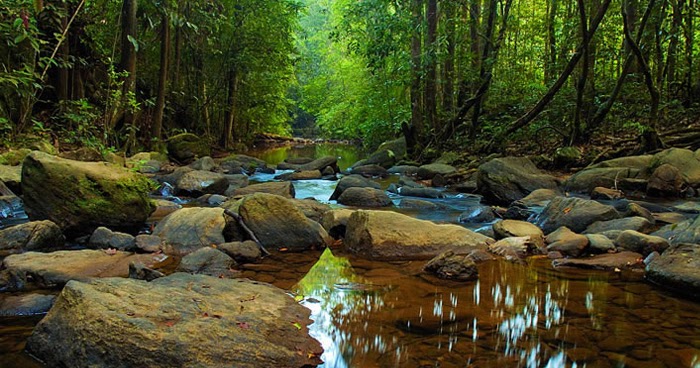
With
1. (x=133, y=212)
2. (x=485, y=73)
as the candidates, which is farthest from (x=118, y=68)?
(x=485, y=73)

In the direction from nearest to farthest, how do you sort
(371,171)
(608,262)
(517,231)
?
(608,262) < (517,231) < (371,171)

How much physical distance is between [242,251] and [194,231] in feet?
2.46

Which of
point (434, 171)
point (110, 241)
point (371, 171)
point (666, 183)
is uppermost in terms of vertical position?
point (666, 183)

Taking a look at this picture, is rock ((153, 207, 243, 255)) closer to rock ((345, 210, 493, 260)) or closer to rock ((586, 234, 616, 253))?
rock ((345, 210, 493, 260))

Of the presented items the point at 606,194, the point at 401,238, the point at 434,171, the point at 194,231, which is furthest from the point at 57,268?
the point at 434,171

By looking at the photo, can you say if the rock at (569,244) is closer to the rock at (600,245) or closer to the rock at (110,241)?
the rock at (600,245)

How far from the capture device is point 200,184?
25.1ft

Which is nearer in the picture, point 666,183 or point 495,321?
point 495,321

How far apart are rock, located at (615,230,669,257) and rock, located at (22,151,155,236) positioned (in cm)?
491

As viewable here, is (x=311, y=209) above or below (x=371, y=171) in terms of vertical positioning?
below

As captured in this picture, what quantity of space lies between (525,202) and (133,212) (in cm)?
518

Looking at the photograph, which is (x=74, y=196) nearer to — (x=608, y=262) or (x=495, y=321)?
(x=495, y=321)

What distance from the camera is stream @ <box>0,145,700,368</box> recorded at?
2.37m

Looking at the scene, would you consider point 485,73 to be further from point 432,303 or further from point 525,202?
point 432,303
